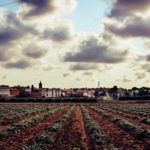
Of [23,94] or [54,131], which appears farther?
[23,94]

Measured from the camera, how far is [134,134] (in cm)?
2614

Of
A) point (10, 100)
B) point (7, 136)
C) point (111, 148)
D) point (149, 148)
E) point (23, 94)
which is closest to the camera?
point (111, 148)

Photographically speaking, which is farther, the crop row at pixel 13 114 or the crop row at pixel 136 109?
the crop row at pixel 136 109

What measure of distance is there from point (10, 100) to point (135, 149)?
119 meters

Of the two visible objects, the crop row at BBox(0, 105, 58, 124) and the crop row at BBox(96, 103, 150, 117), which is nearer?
the crop row at BBox(0, 105, 58, 124)

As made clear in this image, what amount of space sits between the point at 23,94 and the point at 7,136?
14833cm

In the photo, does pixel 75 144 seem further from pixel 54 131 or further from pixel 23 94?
pixel 23 94

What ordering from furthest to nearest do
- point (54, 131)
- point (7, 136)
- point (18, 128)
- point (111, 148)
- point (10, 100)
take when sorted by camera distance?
point (10, 100), point (18, 128), point (54, 131), point (7, 136), point (111, 148)

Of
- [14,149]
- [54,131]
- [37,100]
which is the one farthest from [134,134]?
[37,100]

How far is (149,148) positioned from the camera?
20.0 meters

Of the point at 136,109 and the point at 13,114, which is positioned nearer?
the point at 13,114

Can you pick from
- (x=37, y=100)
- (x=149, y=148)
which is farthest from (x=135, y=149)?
(x=37, y=100)

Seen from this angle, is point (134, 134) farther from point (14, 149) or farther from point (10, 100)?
point (10, 100)

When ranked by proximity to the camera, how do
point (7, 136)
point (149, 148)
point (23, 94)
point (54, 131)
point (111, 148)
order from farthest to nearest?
point (23, 94) < point (54, 131) < point (7, 136) < point (149, 148) < point (111, 148)
